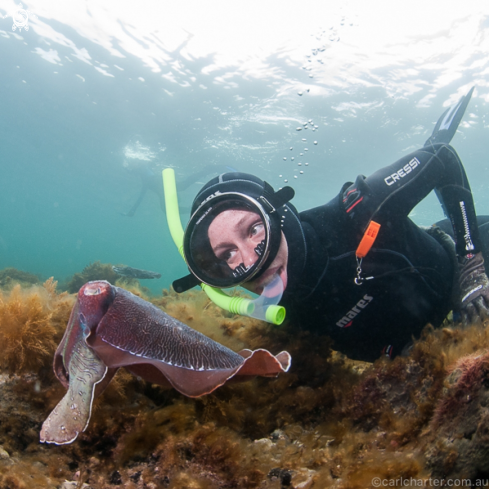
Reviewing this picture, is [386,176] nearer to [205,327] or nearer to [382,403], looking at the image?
[382,403]

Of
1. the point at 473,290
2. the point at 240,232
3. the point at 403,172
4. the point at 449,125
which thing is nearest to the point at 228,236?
the point at 240,232

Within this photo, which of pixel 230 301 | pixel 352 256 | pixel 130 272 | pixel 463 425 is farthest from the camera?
pixel 130 272

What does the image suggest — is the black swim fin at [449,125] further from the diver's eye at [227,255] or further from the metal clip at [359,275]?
the diver's eye at [227,255]

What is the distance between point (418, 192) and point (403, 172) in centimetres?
29

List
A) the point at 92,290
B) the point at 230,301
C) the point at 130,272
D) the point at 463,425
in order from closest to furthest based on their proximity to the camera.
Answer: the point at 463,425, the point at 92,290, the point at 230,301, the point at 130,272

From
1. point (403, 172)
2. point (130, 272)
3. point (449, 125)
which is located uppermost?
point (449, 125)

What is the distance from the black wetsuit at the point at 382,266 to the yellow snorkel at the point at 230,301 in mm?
527

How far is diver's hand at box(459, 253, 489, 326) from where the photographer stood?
2533mm

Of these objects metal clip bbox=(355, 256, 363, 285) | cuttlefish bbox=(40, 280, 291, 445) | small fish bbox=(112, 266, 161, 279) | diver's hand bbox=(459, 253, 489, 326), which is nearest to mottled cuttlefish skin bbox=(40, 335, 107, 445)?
cuttlefish bbox=(40, 280, 291, 445)

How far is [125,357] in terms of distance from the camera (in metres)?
1.43

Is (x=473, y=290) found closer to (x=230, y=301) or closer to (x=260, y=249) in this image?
(x=260, y=249)

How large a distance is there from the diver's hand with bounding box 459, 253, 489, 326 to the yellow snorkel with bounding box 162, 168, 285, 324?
6.05 feet

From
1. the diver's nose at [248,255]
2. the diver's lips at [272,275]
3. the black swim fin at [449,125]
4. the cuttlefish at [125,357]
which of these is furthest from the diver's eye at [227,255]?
the black swim fin at [449,125]

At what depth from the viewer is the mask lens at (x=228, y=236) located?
2.86 meters
